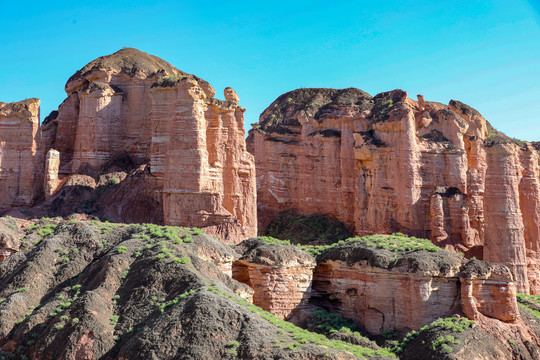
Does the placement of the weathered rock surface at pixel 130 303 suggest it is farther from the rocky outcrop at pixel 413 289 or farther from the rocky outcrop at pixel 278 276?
the rocky outcrop at pixel 413 289

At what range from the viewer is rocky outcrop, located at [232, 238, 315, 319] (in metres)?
26.2

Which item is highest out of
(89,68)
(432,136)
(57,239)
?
(89,68)

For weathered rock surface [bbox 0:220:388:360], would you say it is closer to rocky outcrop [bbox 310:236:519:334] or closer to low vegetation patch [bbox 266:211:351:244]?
rocky outcrop [bbox 310:236:519:334]

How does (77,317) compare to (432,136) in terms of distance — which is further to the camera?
(432,136)

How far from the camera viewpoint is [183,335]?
18188 millimetres

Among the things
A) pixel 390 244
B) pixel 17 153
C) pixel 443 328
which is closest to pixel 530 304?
pixel 390 244

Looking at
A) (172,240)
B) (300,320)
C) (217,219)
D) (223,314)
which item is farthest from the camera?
(217,219)

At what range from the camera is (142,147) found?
4031 cm

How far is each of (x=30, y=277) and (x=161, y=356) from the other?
7.82 meters

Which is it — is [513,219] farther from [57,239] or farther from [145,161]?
[57,239]

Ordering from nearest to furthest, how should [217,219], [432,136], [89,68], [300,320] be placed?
[300,320] → [217,219] → [89,68] → [432,136]

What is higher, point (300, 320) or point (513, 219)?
point (513, 219)

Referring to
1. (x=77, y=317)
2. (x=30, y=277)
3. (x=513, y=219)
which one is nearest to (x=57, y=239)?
(x=30, y=277)

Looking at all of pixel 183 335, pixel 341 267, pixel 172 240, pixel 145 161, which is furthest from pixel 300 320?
pixel 145 161
